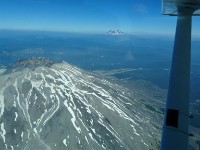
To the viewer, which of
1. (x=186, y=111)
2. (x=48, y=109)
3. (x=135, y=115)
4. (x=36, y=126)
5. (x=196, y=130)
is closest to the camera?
(x=186, y=111)

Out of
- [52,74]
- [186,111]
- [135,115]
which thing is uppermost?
[186,111]

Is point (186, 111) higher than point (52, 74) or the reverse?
higher

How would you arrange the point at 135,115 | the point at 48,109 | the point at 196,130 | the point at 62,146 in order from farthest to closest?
the point at 196,130
the point at 135,115
the point at 48,109
the point at 62,146

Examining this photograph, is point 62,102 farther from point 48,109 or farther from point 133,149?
point 133,149

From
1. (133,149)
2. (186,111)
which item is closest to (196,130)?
(133,149)

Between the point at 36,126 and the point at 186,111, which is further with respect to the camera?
the point at 36,126

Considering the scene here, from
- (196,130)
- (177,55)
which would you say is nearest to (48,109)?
(196,130)
